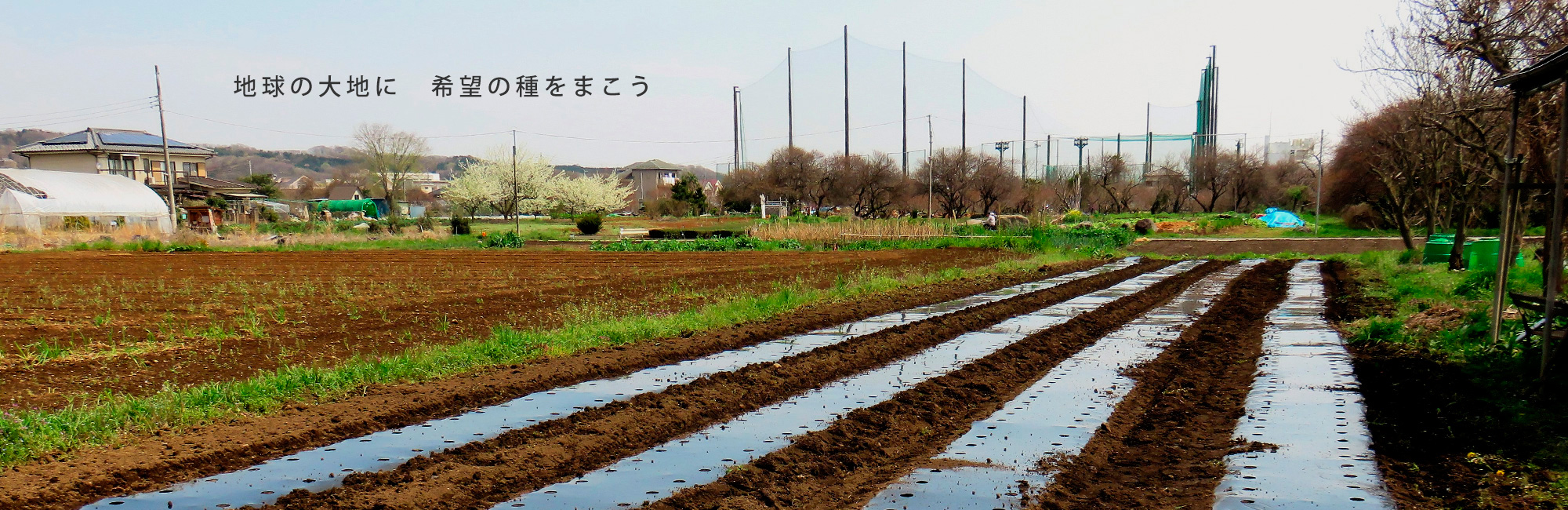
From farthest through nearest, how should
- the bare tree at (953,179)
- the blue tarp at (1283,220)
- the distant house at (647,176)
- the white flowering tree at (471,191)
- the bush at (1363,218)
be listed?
1. the distant house at (647,176)
2. the white flowering tree at (471,191)
3. the bare tree at (953,179)
4. the blue tarp at (1283,220)
5. the bush at (1363,218)

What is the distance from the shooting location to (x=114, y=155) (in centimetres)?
4866

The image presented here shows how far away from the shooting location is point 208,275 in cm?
1903

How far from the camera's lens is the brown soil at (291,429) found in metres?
4.50

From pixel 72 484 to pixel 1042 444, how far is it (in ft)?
16.7

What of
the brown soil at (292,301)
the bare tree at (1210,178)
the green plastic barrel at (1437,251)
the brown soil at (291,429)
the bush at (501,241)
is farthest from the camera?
the bare tree at (1210,178)

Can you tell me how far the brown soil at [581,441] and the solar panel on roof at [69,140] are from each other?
189 feet

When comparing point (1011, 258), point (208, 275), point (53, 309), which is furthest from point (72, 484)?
point (1011, 258)

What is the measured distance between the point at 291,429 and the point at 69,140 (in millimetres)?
58540

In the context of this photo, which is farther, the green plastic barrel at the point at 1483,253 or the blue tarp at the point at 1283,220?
the blue tarp at the point at 1283,220

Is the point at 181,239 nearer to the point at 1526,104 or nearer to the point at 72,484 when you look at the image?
the point at 72,484

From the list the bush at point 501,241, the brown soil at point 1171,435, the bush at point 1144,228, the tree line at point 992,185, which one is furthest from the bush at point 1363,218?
the bush at point 501,241

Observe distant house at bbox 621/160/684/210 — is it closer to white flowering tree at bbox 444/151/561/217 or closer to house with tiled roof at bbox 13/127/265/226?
white flowering tree at bbox 444/151/561/217

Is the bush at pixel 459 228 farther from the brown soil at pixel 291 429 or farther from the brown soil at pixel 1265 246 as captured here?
the brown soil at pixel 291 429

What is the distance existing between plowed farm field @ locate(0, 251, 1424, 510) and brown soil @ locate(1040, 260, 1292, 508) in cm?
2
